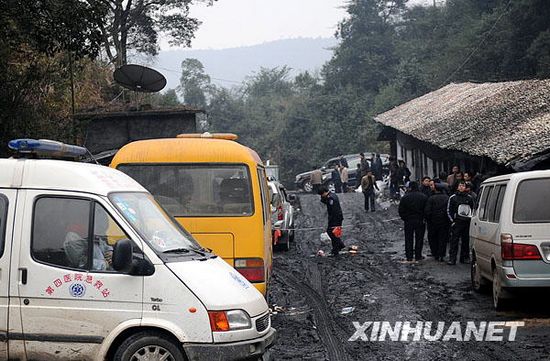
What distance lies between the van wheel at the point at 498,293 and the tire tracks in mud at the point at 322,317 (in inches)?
91.0

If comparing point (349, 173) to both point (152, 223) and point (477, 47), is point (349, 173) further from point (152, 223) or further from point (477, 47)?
point (152, 223)

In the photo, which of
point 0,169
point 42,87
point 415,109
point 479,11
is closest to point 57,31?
point 42,87

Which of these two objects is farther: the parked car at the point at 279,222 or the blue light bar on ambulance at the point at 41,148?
the parked car at the point at 279,222

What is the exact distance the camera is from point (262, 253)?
36.5 ft

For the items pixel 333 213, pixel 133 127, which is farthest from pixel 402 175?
pixel 333 213

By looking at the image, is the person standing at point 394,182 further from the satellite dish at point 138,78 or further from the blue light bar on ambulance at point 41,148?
the blue light bar on ambulance at point 41,148

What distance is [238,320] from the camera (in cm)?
775

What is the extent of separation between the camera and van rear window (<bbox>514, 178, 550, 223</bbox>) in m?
11.4

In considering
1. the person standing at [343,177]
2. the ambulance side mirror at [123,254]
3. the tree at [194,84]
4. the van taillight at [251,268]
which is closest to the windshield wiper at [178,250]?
the ambulance side mirror at [123,254]

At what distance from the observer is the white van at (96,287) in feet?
25.0

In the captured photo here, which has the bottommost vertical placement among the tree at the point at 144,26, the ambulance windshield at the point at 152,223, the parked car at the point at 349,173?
the ambulance windshield at the point at 152,223

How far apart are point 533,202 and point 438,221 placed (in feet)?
21.6

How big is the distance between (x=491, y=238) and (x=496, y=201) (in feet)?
1.84

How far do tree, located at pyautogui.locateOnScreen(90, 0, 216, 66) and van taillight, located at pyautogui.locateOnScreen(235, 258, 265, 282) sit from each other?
30568mm
